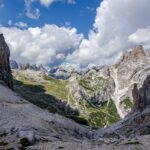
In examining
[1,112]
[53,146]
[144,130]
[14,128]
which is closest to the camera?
[53,146]

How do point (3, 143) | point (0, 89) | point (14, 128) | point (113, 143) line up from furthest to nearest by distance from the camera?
point (0, 89), point (14, 128), point (113, 143), point (3, 143)

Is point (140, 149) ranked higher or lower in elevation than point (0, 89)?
lower

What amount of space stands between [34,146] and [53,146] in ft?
10.9

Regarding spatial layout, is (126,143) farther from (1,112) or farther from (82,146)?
(1,112)

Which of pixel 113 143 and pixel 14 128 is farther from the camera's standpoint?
pixel 14 128

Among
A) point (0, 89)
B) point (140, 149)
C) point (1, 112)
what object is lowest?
point (140, 149)

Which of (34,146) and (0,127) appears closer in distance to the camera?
(34,146)

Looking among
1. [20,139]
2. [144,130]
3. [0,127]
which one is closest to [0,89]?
[144,130]

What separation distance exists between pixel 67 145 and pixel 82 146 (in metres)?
2.67

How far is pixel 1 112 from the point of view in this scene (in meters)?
114

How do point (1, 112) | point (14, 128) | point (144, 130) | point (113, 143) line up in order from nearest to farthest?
point (113, 143)
point (14, 128)
point (1, 112)
point (144, 130)

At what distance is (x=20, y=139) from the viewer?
73.6m

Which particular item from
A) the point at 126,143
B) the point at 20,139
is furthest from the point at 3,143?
the point at 126,143

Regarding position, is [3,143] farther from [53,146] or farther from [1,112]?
[1,112]
